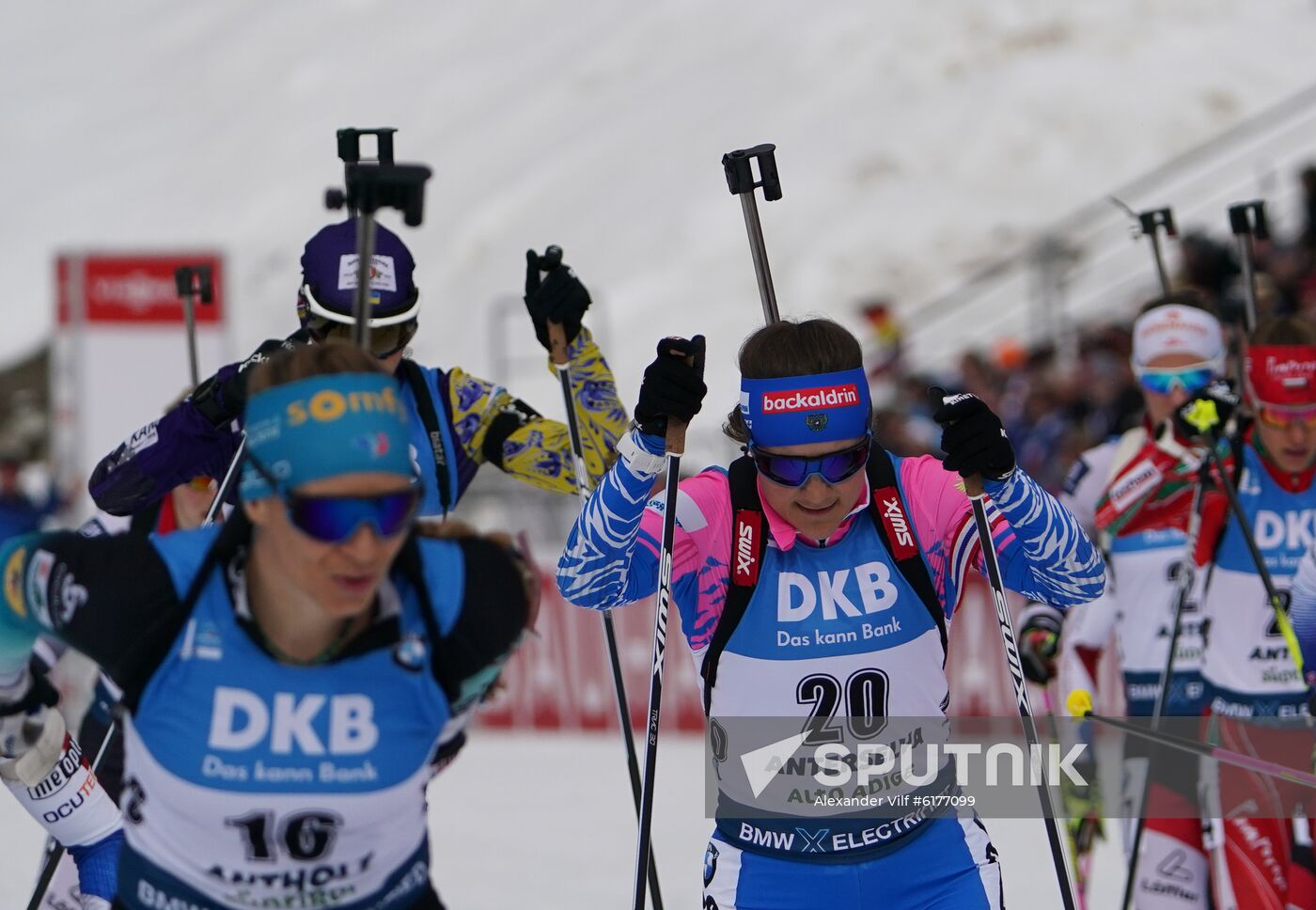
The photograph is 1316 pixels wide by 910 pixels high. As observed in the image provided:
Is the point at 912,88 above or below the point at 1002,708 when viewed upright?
above

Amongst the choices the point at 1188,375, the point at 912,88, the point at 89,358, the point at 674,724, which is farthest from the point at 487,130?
the point at 1188,375

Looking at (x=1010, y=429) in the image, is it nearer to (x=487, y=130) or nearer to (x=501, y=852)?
(x=501, y=852)

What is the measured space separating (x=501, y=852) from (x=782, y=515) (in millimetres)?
5979

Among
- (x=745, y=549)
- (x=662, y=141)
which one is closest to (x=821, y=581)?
(x=745, y=549)

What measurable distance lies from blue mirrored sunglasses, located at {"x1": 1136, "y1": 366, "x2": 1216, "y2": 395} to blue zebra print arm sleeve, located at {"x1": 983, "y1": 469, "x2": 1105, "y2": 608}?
8.46 ft

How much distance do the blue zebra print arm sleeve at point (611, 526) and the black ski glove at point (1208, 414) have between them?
268 centimetres

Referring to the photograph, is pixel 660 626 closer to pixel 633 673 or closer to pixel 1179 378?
pixel 1179 378

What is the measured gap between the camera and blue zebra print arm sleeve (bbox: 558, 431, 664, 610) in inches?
171

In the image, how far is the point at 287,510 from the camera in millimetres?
3287

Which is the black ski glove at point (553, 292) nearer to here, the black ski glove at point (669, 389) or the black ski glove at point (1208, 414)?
the black ski glove at point (669, 389)

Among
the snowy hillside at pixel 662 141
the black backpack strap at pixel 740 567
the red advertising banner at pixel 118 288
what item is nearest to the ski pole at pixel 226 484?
the black backpack strap at pixel 740 567

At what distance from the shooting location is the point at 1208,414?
21.1 feet

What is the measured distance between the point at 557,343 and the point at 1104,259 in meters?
17.0

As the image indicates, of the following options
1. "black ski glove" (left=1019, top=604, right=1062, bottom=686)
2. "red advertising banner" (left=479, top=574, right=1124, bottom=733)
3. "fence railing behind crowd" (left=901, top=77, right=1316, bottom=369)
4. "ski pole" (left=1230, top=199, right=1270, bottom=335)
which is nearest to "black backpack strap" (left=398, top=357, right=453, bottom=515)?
"black ski glove" (left=1019, top=604, right=1062, bottom=686)
